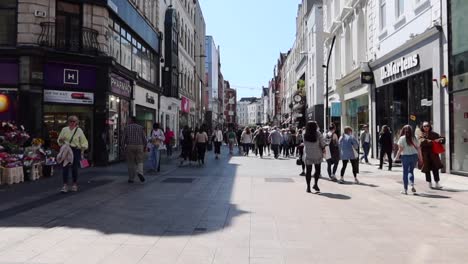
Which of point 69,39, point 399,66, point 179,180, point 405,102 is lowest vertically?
point 179,180

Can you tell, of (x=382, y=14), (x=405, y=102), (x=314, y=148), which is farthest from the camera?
(x=382, y=14)

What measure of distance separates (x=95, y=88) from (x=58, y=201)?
9.41 metres

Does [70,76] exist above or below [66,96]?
above

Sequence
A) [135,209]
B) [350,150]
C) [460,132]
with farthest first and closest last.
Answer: [460,132], [350,150], [135,209]

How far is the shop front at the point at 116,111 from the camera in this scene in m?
18.7

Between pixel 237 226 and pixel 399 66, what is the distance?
47.7 feet

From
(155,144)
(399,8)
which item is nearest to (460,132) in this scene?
(399,8)

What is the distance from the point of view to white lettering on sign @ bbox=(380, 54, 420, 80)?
17438 millimetres

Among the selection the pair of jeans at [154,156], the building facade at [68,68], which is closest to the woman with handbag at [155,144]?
the pair of jeans at [154,156]

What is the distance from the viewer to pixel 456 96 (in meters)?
14.6

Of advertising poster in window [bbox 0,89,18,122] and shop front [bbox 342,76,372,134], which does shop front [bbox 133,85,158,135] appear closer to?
advertising poster in window [bbox 0,89,18,122]

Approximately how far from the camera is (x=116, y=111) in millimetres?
19938

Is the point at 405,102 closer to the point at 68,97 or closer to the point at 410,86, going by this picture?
the point at 410,86

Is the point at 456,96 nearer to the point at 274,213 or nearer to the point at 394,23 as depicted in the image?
the point at 394,23
